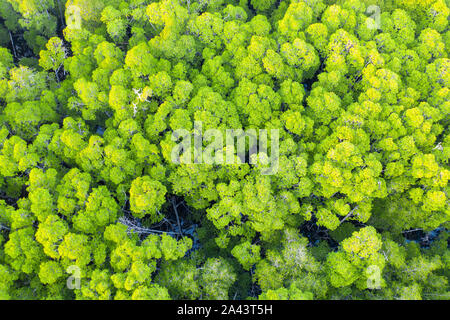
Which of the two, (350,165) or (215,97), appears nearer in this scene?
(350,165)

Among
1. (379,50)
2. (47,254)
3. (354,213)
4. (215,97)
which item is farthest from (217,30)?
(47,254)

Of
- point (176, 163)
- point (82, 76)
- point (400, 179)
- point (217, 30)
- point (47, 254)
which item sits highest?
point (217, 30)

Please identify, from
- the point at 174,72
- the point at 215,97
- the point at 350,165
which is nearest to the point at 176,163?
the point at 215,97

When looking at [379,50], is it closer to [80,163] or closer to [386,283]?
[386,283]

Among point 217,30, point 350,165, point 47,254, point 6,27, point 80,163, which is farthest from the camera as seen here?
point 6,27

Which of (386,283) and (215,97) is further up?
(215,97)
